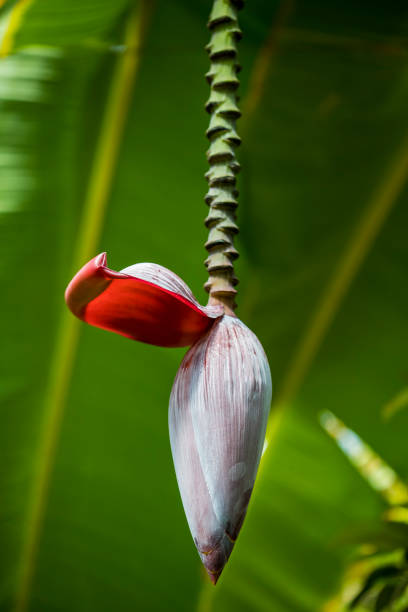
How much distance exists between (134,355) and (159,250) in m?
0.12

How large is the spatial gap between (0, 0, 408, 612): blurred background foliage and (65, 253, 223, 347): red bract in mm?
394

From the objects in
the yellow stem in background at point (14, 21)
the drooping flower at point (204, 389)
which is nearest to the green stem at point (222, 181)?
the drooping flower at point (204, 389)

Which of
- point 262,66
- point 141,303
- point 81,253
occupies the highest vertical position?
point 262,66

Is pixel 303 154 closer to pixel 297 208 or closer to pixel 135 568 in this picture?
pixel 297 208

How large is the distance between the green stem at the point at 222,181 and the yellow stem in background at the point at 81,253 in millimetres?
381

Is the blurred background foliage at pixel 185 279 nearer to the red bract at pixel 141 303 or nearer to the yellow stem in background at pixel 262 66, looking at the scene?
the yellow stem in background at pixel 262 66

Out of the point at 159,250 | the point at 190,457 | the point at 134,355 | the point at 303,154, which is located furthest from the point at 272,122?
the point at 190,457

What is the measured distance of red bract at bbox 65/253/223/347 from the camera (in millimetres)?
214

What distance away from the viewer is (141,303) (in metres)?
0.22

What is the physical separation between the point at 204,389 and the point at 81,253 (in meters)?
0.46

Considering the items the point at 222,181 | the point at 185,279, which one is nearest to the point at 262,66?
the point at 185,279

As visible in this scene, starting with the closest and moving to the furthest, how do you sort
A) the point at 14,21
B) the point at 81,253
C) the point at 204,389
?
the point at 204,389
the point at 14,21
the point at 81,253

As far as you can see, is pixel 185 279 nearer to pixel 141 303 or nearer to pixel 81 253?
pixel 81 253

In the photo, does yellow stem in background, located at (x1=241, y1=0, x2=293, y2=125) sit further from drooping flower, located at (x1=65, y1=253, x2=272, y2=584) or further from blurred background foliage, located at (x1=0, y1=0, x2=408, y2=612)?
drooping flower, located at (x1=65, y1=253, x2=272, y2=584)
